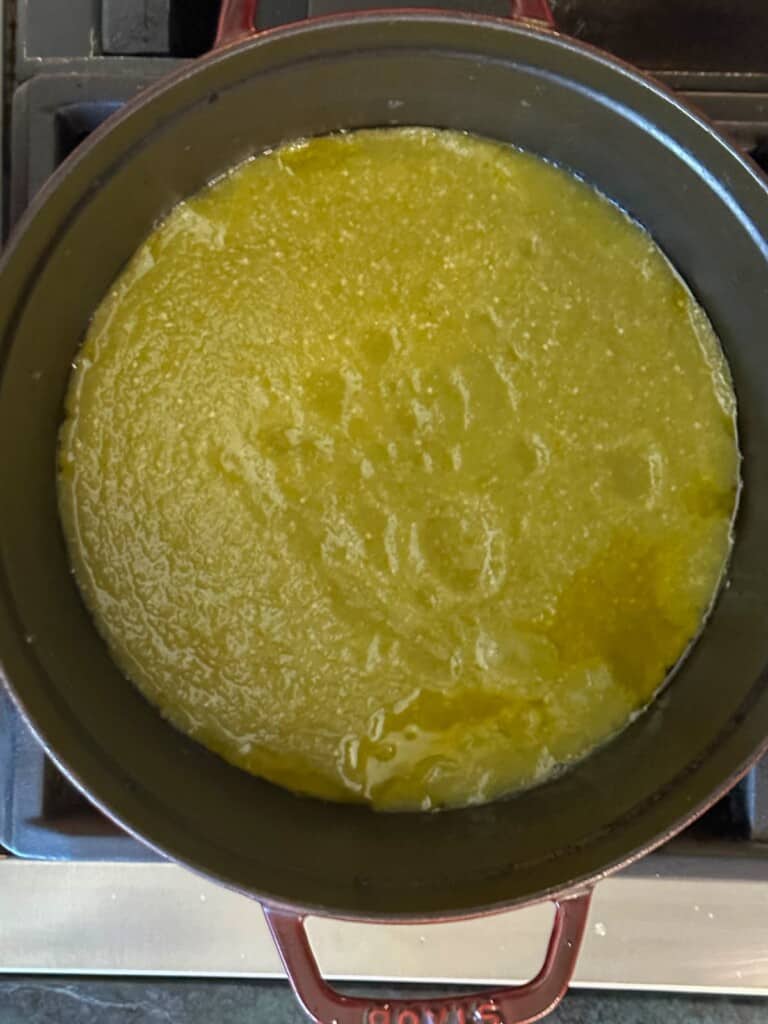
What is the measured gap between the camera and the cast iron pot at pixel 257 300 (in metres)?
0.87

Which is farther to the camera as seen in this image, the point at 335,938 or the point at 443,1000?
the point at 335,938

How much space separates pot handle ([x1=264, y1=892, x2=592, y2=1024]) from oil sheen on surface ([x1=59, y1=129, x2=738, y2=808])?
0.58 ft

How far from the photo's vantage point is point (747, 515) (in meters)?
1.05

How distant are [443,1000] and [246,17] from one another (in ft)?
2.97

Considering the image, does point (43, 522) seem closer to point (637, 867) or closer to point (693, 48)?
point (637, 867)

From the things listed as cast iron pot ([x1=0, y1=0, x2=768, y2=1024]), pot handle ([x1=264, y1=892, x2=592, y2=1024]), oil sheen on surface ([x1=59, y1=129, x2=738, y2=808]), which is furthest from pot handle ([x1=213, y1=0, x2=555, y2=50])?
pot handle ([x1=264, y1=892, x2=592, y2=1024])

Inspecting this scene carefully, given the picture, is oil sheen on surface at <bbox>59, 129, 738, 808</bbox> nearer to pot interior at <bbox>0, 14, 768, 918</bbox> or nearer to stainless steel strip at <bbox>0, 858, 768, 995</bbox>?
pot interior at <bbox>0, 14, 768, 918</bbox>

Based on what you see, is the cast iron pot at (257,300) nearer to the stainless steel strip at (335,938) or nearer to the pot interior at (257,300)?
the pot interior at (257,300)

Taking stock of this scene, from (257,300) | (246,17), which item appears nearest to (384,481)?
(257,300)

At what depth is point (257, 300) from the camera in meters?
1.01

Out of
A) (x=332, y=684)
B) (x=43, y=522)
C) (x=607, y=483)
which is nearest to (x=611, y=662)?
(x=607, y=483)

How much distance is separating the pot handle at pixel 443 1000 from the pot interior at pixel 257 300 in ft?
0.12

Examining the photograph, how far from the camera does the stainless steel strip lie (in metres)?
1.02

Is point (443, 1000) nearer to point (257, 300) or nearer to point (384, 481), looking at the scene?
point (384, 481)
